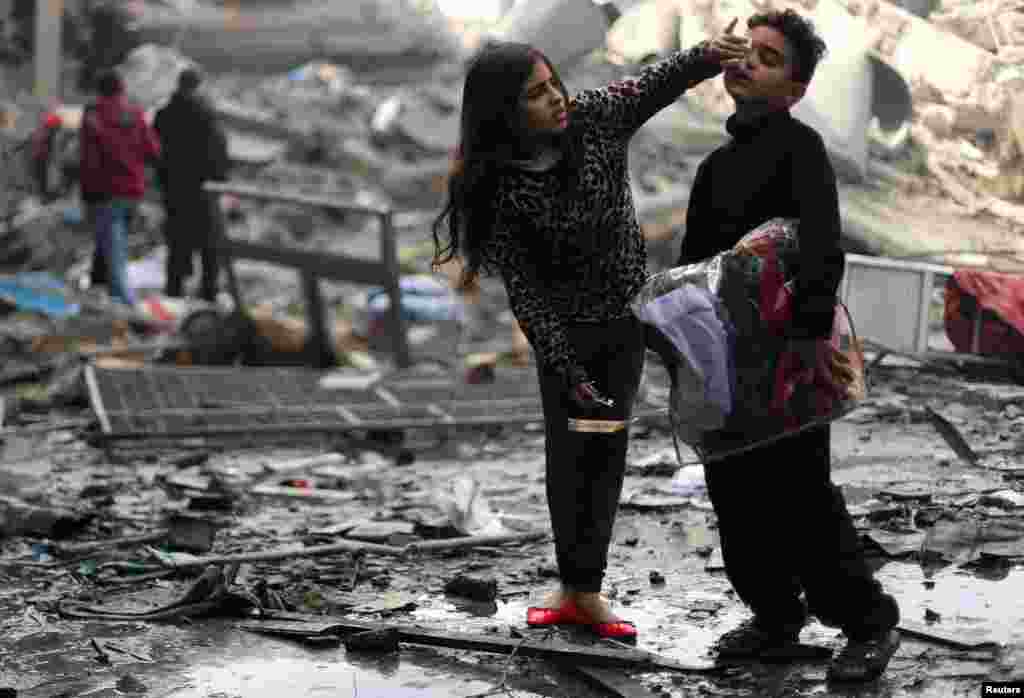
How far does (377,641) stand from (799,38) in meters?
2.04

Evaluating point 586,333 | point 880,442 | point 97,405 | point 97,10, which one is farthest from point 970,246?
point 97,10

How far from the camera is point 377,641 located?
4.66m

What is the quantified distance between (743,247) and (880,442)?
2964 millimetres

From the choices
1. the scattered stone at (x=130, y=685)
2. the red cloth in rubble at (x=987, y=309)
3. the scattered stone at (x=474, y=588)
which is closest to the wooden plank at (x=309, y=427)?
the red cloth in rubble at (x=987, y=309)

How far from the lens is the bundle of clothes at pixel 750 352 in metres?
4.11

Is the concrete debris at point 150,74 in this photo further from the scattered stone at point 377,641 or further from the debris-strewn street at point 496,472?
the scattered stone at point 377,641

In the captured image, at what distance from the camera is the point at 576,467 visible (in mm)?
4754

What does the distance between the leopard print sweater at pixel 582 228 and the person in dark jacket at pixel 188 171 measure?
958 cm

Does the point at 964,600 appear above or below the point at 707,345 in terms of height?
below

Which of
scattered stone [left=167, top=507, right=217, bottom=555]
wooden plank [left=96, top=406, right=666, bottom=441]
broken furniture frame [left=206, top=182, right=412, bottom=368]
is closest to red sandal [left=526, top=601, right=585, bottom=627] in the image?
scattered stone [left=167, top=507, right=217, bottom=555]

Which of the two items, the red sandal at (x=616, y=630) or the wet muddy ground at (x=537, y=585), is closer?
the wet muddy ground at (x=537, y=585)

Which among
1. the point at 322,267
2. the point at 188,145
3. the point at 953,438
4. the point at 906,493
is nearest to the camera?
the point at 906,493

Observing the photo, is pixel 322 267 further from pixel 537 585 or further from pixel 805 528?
pixel 805 528

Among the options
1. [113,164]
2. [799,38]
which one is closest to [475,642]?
[799,38]
